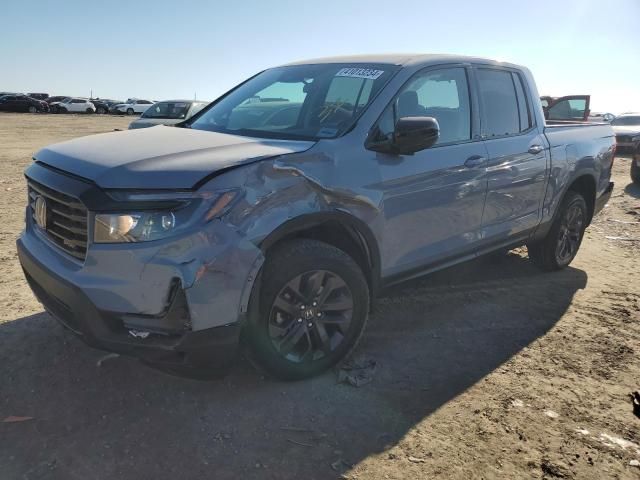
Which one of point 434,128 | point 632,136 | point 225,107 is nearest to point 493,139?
point 434,128

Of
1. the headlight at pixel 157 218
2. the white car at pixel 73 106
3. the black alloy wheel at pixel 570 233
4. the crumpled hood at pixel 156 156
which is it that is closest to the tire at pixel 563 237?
the black alloy wheel at pixel 570 233

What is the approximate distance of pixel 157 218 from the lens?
243 cm

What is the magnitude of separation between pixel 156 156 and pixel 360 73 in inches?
61.7

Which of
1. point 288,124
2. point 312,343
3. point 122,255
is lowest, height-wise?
point 312,343

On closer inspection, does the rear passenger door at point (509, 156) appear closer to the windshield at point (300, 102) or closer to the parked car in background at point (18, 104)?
the windshield at point (300, 102)

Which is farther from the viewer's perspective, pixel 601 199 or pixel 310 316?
pixel 601 199

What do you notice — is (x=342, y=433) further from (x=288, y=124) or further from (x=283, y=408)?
(x=288, y=124)

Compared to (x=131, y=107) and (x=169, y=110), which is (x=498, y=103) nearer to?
(x=169, y=110)

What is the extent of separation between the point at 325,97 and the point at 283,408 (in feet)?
6.60

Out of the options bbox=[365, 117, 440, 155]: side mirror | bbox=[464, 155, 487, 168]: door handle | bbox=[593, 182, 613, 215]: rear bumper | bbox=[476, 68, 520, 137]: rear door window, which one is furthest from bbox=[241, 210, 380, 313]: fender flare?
bbox=[593, 182, 613, 215]: rear bumper

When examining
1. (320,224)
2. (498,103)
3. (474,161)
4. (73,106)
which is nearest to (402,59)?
(474,161)

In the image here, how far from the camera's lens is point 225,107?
13.1ft

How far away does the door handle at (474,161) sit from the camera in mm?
3664

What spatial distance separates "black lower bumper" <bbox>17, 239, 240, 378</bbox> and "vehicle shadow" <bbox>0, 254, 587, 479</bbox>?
1.13 feet
